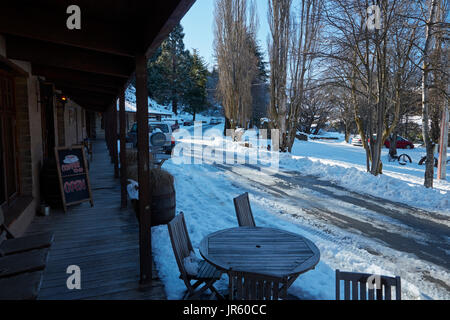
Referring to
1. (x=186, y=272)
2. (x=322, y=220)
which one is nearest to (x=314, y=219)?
(x=322, y=220)

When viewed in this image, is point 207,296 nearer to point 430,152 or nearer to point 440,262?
point 440,262

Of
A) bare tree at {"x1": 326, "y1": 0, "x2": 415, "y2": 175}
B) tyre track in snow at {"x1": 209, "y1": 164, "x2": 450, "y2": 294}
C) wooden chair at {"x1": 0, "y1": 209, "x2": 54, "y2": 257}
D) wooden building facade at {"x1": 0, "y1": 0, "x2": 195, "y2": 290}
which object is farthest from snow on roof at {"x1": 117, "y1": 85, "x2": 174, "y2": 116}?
wooden chair at {"x1": 0, "y1": 209, "x2": 54, "y2": 257}

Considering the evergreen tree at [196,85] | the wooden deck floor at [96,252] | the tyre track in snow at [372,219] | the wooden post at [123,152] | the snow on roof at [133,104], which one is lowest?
the tyre track in snow at [372,219]

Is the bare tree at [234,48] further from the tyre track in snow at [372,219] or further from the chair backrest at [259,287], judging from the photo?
the chair backrest at [259,287]

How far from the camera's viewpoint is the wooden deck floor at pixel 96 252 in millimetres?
3223

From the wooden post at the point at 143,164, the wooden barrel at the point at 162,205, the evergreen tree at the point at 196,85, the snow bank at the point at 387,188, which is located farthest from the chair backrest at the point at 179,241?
the evergreen tree at the point at 196,85

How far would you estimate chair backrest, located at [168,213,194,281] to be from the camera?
2975mm

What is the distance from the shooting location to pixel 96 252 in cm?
413

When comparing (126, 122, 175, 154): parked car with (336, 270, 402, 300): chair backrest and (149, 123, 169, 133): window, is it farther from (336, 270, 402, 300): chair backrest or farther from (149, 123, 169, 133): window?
(336, 270, 402, 300): chair backrest

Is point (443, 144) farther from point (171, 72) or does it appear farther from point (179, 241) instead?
point (171, 72)

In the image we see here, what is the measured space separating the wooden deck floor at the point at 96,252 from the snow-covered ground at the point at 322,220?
38cm

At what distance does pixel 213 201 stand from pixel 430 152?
23.8 feet

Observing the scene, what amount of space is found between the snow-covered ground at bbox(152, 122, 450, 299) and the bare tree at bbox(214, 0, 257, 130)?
1431 centimetres
